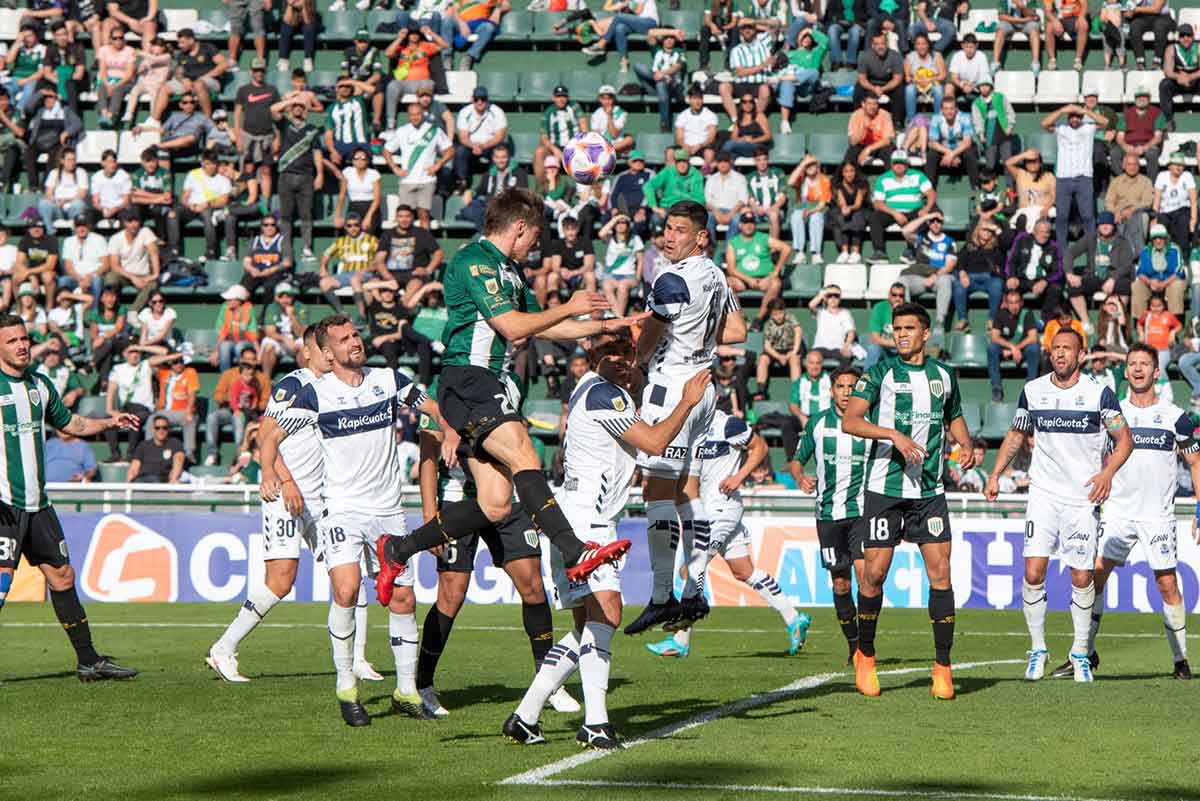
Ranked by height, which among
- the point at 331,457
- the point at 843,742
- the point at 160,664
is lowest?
the point at 160,664

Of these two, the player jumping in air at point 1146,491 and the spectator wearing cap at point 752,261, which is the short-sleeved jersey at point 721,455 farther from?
the spectator wearing cap at point 752,261

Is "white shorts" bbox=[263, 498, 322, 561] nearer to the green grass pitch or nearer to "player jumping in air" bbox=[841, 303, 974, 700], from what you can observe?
the green grass pitch

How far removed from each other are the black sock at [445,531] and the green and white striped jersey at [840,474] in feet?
17.7

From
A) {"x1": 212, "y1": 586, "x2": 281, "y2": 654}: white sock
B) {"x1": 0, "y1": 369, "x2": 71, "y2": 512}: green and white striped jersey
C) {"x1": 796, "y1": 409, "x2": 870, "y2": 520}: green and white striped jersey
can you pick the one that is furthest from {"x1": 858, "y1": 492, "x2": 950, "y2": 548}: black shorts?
{"x1": 0, "y1": 369, "x2": 71, "y2": 512}: green and white striped jersey

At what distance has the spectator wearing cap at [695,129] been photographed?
27.8 metres

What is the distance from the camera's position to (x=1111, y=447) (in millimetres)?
14234

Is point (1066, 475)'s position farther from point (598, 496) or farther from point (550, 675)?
point (550, 675)

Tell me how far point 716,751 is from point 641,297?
52.8 feet

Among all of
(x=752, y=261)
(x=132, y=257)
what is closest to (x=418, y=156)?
(x=132, y=257)

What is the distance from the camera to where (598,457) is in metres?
10.3

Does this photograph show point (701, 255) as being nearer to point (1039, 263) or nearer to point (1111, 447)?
point (1111, 447)

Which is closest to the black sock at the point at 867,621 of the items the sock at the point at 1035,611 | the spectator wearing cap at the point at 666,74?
the sock at the point at 1035,611

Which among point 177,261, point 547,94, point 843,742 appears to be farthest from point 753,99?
point 843,742

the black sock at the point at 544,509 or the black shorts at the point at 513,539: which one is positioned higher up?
the black sock at the point at 544,509
